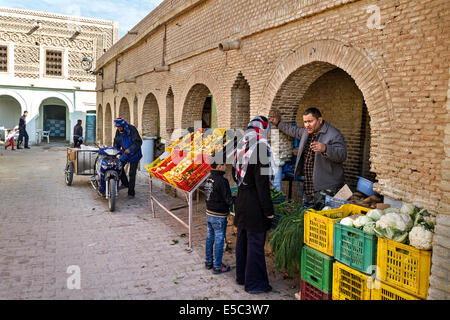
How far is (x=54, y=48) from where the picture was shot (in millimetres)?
25484

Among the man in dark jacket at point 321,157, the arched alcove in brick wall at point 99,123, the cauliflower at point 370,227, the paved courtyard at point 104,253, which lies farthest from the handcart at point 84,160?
the arched alcove in brick wall at point 99,123

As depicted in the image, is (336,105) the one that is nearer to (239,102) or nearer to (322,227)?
(239,102)

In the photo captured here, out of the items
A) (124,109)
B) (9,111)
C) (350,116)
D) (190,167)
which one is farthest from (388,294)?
(9,111)

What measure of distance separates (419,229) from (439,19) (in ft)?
7.64

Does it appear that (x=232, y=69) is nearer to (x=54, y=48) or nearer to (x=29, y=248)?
(x=29, y=248)

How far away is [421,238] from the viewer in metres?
3.12

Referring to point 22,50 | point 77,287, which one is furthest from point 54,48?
point 77,287

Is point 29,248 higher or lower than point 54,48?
lower

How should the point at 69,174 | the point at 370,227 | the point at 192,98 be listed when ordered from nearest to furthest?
the point at 370,227 → the point at 192,98 → the point at 69,174

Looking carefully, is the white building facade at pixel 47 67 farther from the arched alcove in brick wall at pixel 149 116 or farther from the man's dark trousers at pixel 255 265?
the man's dark trousers at pixel 255 265

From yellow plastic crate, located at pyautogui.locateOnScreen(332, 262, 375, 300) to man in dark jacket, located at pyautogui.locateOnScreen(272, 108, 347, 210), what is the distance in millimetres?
1636

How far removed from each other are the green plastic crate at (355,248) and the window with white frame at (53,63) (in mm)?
26700

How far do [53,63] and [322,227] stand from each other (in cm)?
2666
